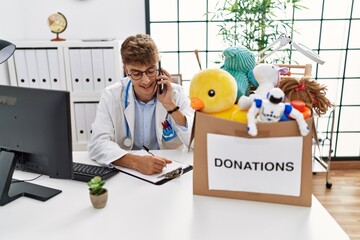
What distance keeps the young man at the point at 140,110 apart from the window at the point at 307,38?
1289 millimetres

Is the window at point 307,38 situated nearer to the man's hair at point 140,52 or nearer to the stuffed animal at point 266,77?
the man's hair at point 140,52

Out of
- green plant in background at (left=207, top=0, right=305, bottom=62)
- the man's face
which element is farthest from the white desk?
green plant in background at (left=207, top=0, right=305, bottom=62)

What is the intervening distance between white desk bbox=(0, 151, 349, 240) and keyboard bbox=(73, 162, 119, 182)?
101mm

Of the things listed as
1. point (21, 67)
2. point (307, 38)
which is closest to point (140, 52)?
point (21, 67)

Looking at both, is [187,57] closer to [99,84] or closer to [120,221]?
[99,84]

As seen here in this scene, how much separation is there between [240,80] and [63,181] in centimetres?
80

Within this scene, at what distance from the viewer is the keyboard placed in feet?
4.25

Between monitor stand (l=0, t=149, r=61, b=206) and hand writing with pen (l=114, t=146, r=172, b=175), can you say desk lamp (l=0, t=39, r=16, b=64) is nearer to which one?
monitor stand (l=0, t=149, r=61, b=206)

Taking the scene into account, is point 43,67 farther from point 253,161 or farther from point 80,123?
point 253,161

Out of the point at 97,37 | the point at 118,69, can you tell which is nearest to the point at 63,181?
the point at 118,69

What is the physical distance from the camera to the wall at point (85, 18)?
282 cm

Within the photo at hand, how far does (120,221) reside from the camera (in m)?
1.00

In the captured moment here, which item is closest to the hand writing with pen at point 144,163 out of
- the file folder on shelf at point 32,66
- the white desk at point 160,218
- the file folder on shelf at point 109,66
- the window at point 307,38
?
the white desk at point 160,218

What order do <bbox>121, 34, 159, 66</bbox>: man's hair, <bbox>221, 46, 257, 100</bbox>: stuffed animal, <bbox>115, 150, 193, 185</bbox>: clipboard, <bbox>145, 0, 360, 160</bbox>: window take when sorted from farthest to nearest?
<bbox>145, 0, 360, 160</bbox>: window < <bbox>121, 34, 159, 66</bbox>: man's hair < <bbox>115, 150, 193, 185</bbox>: clipboard < <bbox>221, 46, 257, 100</bbox>: stuffed animal
